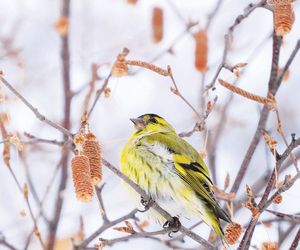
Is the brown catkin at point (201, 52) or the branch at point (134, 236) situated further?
the brown catkin at point (201, 52)

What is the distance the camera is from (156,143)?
11.1ft

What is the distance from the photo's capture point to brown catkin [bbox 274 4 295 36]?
93.2 inches

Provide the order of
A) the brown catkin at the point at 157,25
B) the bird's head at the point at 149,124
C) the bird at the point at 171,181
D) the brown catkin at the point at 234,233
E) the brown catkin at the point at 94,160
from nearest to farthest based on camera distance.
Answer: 1. the brown catkin at the point at 94,160
2. the brown catkin at the point at 234,233
3. the bird at the point at 171,181
4. the brown catkin at the point at 157,25
5. the bird's head at the point at 149,124

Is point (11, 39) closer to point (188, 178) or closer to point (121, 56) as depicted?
point (121, 56)

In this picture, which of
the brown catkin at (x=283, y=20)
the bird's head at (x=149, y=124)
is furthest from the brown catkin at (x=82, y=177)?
the bird's head at (x=149, y=124)

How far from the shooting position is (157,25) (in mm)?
3697

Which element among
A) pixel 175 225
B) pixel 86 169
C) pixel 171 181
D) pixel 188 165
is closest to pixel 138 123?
pixel 188 165

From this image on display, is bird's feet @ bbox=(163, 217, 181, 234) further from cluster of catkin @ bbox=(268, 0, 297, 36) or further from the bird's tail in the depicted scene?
cluster of catkin @ bbox=(268, 0, 297, 36)

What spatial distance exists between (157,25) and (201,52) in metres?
0.76

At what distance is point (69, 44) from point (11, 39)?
1540 mm

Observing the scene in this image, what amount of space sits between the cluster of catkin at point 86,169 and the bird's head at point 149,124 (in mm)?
2023

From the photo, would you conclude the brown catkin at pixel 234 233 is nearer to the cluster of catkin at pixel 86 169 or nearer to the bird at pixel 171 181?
the bird at pixel 171 181

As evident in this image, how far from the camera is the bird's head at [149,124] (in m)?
3.99

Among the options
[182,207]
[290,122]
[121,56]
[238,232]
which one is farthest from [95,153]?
[290,122]
